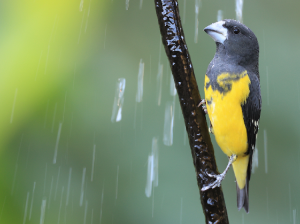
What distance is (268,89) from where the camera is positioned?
139 inches

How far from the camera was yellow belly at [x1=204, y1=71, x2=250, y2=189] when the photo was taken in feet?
5.37

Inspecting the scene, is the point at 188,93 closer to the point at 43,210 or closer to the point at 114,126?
the point at 114,126

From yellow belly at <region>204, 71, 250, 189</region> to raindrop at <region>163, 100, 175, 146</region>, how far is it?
1528 mm

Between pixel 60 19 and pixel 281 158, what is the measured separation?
3.05 meters

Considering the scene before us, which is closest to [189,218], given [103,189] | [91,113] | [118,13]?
[103,189]

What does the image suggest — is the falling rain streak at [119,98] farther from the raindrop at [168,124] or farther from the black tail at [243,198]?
the black tail at [243,198]

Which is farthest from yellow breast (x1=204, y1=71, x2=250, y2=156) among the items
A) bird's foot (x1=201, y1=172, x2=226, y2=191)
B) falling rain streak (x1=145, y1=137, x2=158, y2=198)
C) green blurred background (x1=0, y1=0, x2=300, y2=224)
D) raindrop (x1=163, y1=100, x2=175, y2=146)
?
falling rain streak (x1=145, y1=137, x2=158, y2=198)

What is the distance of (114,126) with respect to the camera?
147 inches

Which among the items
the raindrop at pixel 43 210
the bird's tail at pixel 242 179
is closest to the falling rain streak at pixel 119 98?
the raindrop at pixel 43 210

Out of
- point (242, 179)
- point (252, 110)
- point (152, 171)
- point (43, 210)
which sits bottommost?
point (43, 210)

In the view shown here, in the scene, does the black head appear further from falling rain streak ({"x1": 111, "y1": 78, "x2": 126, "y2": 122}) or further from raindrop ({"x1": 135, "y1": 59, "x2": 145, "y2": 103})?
raindrop ({"x1": 135, "y1": 59, "x2": 145, "y2": 103})

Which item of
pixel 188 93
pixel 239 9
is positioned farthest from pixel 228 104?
pixel 239 9

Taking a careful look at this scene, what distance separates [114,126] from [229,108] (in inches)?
87.7

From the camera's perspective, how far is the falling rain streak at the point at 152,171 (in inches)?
135
